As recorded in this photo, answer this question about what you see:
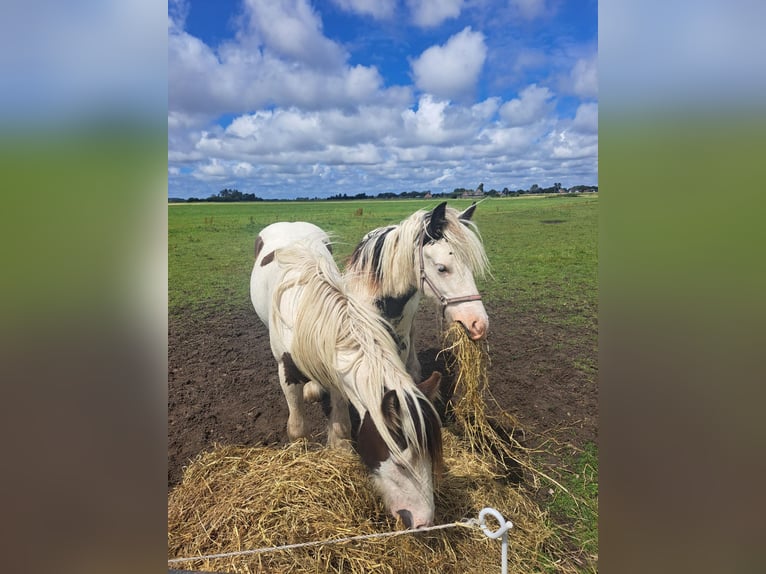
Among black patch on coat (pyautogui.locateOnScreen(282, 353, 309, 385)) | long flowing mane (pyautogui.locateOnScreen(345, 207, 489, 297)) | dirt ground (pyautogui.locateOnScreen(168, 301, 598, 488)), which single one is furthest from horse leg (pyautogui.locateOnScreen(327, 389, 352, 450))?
long flowing mane (pyautogui.locateOnScreen(345, 207, 489, 297))

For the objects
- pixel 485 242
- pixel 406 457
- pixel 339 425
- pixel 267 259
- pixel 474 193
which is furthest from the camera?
pixel 267 259

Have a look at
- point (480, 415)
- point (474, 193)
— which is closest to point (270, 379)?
point (480, 415)

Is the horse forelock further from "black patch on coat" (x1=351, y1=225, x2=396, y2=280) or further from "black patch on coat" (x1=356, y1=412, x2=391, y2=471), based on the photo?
"black patch on coat" (x1=356, y1=412, x2=391, y2=471)

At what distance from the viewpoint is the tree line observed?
269 cm

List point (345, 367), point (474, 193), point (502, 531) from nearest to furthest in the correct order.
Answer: point (502, 531)
point (345, 367)
point (474, 193)

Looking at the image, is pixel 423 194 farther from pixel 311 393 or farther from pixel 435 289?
pixel 311 393

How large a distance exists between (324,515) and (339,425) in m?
0.56

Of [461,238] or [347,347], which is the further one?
[461,238]

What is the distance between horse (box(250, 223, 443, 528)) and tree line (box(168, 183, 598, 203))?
0.91 ft

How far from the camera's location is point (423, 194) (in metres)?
2.81

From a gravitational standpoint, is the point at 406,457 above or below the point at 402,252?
below
